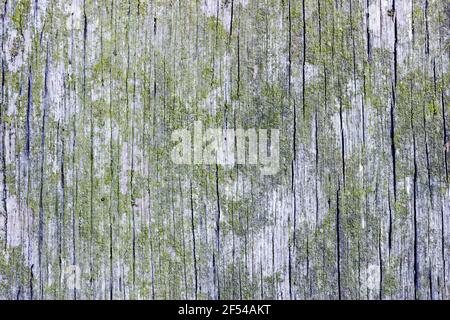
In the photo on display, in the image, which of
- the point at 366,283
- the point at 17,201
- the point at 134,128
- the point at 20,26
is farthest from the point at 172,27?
the point at 366,283

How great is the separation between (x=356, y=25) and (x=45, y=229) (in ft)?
5.68

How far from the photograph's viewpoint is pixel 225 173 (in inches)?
87.4

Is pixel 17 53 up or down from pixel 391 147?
up

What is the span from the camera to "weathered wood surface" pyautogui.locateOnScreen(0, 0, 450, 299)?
2.21 meters

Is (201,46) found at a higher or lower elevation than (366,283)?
higher

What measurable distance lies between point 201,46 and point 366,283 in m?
1.34

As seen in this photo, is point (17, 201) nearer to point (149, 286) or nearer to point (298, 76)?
point (149, 286)

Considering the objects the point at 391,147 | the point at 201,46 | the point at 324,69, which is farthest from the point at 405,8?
the point at 201,46

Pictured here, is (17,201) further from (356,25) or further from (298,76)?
(356,25)

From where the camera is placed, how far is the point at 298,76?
2225 mm

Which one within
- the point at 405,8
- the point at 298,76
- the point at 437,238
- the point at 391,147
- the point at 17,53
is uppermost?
the point at 405,8

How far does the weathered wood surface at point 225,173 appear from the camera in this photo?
7.26 ft

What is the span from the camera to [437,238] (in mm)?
2217

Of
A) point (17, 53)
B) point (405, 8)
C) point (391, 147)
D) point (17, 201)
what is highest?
point (405, 8)
